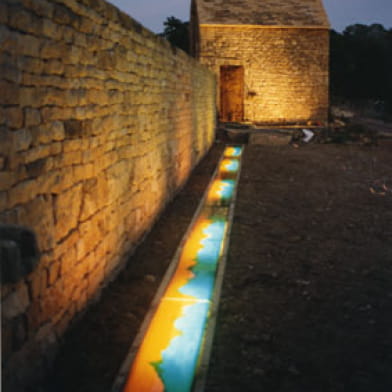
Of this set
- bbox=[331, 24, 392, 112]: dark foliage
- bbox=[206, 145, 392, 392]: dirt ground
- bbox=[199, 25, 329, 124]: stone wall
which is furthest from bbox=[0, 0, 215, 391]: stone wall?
bbox=[331, 24, 392, 112]: dark foliage

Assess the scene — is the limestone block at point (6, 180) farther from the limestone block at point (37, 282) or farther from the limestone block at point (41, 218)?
the limestone block at point (37, 282)

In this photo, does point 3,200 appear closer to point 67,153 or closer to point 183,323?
point 67,153

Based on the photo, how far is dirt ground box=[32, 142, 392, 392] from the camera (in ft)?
9.87

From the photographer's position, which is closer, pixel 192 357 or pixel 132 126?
pixel 192 357

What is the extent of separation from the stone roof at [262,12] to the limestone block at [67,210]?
57.1 feet

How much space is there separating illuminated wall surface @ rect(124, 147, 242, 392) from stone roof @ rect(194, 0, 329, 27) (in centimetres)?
1524

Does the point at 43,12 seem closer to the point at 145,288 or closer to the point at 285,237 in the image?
the point at 145,288

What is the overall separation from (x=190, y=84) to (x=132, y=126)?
5.51 m

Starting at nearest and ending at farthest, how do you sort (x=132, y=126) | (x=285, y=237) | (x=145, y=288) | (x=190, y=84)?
(x=145, y=288) < (x=132, y=126) < (x=285, y=237) < (x=190, y=84)

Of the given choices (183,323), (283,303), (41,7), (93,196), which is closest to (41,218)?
(93,196)

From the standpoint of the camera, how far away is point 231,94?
21844 mm

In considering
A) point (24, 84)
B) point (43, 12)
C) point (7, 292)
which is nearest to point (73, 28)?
point (43, 12)

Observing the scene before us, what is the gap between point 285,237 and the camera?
593 centimetres

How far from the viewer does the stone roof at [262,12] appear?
19500 millimetres
